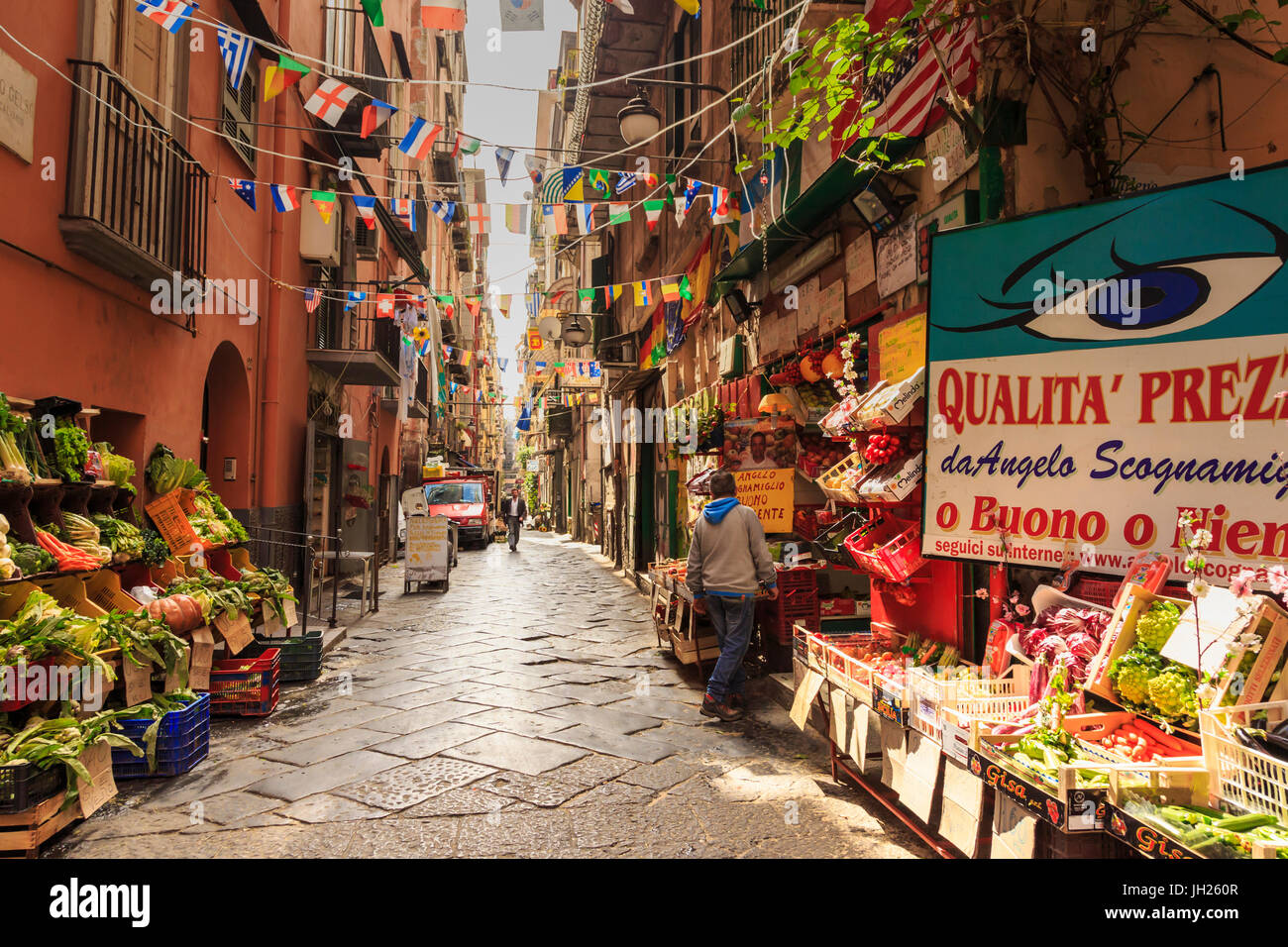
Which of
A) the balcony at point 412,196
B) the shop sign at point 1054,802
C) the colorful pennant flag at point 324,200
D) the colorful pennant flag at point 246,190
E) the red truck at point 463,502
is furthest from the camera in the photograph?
the red truck at point 463,502

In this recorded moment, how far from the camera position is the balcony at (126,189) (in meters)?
5.25

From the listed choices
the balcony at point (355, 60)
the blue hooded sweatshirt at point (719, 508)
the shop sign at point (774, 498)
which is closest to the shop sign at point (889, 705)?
the blue hooded sweatshirt at point (719, 508)

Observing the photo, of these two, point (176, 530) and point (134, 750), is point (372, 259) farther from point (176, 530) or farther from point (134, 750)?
point (134, 750)

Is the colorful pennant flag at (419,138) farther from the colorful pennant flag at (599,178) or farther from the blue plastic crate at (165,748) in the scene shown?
the blue plastic crate at (165,748)

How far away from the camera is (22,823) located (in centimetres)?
312

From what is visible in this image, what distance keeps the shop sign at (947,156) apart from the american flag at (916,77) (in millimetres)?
142

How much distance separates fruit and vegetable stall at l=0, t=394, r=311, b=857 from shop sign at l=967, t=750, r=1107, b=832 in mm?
3738

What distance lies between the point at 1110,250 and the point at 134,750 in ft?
16.5

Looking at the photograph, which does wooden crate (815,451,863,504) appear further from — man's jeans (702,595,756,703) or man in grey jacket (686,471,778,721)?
man's jeans (702,595,756,703)

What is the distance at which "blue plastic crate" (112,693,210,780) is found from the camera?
168 inches

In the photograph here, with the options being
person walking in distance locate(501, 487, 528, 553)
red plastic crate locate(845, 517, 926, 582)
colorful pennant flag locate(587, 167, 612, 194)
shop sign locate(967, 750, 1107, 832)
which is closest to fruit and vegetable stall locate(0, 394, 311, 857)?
shop sign locate(967, 750, 1107, 832)

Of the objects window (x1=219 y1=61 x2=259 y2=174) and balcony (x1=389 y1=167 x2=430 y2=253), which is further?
balcony (x1=389 y1=167 x2=430 y2=253)

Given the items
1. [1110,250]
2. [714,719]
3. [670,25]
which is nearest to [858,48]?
[1110,250]

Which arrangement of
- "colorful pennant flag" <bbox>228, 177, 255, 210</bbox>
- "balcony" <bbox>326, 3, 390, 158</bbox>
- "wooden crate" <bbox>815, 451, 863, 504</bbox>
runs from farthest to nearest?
"balcony" <bbox>326, 3, 390, 158</bbox> < "colorful pennant flag" <bbox>228, 177, 255, 210</bbox> < "wooden crate" <bbox>815, 451, 863, 504</bbox>
